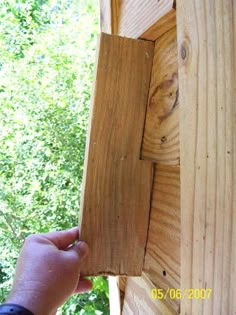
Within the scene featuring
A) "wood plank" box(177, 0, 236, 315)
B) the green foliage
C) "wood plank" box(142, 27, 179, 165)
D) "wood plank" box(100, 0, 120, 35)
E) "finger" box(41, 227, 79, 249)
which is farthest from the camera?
the green foliage

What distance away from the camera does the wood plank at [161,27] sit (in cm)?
53

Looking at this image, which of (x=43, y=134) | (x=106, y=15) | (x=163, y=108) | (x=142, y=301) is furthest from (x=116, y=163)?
(x=43, y=134)

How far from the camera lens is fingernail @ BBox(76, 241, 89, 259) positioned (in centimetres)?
59

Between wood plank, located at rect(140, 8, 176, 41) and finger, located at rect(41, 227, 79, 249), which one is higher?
wood plank, located at rect(140, 8, 176, 41)

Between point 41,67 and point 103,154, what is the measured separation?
331 cm

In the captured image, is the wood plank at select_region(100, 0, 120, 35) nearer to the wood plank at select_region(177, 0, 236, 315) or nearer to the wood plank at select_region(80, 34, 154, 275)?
the wood plank at select_region(80, 34, 154, 275)

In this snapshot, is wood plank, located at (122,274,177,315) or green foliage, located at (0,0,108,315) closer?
wood plank, located at (122,274,177,315)

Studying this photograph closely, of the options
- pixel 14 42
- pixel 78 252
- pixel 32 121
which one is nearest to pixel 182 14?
pixel 78 252

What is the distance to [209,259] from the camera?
356 millimetres

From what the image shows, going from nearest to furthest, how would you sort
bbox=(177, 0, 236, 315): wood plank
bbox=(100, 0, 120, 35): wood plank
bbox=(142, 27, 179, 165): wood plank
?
bbox=(177, 0, 236, 315): wood plank
bbox=(142, 27, 179, 165): wood plank
bbox=(100, 0, 120, 35): wood plank

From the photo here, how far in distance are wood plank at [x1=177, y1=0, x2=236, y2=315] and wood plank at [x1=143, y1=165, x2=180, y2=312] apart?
118mm

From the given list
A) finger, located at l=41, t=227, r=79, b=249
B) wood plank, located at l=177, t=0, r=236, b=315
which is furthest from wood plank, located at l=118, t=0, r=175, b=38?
finger, located at l=41, t=227, r=79, b=249

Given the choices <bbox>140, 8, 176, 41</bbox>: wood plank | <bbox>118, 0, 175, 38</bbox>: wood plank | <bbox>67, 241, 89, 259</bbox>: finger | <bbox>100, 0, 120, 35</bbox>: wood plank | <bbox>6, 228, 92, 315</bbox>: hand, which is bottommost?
<bbox>6, 228, 92, 315</bbox>: hand
